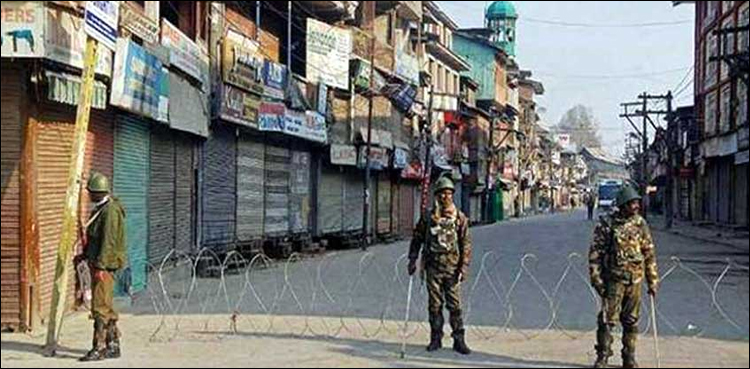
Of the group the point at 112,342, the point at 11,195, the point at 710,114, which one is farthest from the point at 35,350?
the point at 710,114

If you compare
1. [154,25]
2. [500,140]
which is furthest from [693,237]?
[500,140]

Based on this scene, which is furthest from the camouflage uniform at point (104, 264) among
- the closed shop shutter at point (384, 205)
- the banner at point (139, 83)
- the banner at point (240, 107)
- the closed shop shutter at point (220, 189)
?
the closed shop shutter at point (384, 205)

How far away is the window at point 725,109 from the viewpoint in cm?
4686

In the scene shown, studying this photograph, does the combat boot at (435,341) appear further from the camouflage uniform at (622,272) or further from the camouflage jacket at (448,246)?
the camouflage uniform at (622,272)

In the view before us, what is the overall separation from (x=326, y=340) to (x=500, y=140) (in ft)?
234

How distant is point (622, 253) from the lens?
9.56 metres

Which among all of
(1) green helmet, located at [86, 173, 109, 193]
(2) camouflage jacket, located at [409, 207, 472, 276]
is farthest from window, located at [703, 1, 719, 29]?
(1) green helmet, located at [86, 173, 109, 193]

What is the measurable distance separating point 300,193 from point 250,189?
4595 mm

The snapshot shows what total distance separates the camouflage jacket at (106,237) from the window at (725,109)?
1593 inches

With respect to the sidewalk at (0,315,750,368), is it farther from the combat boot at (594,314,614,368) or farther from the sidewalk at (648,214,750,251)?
the sidewalk at (648,214,750,251)

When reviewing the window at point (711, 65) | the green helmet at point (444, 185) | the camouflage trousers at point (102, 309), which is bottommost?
the camouflage trousers at point (102, 309)

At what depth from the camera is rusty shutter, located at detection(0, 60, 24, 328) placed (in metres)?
11.6

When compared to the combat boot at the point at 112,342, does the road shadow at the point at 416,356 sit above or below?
below

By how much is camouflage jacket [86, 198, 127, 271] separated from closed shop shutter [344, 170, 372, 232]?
23.4 metres
